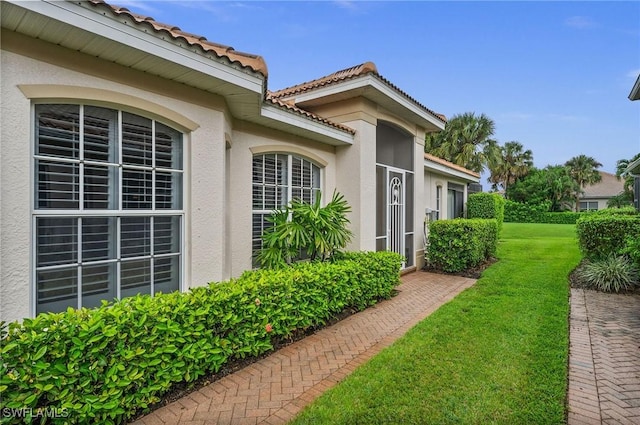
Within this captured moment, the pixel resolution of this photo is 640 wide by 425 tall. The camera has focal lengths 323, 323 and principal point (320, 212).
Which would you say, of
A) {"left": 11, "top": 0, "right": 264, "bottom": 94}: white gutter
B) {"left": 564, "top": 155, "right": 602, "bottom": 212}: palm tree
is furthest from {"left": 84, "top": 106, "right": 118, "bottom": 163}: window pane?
{"left": 564, "top": 155, "right": 602, "bottom": 212}: palm tree

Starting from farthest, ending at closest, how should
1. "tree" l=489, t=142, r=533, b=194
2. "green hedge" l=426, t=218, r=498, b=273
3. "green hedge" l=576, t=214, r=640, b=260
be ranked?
"tree" l=489, t=142, r=533, b=194 < "green hedge" l=426, t=218, r=498, b=273 < "green hedge" l=576, t=214, r=640, b=260

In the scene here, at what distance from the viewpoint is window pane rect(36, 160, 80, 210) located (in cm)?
368

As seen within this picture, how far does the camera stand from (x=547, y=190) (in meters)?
44.1

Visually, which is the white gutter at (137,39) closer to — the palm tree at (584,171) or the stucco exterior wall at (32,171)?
the stucco exterior wall at (32,171)

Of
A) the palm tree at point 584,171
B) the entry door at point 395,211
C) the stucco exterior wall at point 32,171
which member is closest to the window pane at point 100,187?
the stucco exterior wall at point 32,171

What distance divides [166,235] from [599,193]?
223ft

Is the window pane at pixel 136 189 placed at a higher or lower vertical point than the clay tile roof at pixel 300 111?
lower

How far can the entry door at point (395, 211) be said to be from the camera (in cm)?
1030

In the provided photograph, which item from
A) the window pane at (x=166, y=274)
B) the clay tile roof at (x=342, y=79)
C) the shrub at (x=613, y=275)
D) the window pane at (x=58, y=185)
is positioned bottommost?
the shrub at (x=613, y=275)

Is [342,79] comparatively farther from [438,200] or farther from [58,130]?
[438,200]

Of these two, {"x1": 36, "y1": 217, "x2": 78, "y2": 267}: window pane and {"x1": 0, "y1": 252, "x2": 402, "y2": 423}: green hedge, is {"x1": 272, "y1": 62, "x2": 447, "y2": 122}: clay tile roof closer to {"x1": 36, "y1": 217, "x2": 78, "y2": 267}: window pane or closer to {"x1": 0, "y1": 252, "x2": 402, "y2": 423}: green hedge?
{"x1": 0, "y1": 252, "x2": 402, "y2": 423}: green hedge

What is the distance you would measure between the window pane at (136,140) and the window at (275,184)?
2679 mm

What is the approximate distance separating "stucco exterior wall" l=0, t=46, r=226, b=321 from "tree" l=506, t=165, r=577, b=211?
4970 centimetres

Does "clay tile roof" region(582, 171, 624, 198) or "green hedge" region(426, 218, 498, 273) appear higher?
"clay tile roof" region(582, 171, 624, 198)
